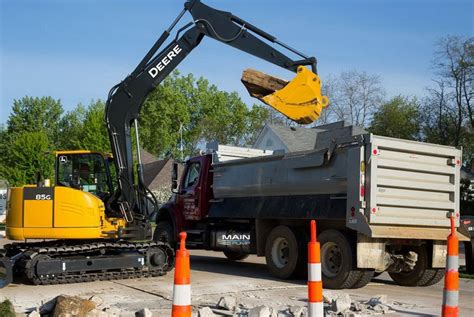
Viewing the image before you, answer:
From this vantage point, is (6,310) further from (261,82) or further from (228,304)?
(261,82)

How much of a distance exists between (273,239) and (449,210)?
11.2 feet

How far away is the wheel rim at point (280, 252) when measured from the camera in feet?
41.0

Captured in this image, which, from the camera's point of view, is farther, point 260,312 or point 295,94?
point 295,94

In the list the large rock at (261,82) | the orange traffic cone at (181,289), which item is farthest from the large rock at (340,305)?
the large rock at (261,82)

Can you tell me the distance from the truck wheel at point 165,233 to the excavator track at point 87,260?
89.5 inches

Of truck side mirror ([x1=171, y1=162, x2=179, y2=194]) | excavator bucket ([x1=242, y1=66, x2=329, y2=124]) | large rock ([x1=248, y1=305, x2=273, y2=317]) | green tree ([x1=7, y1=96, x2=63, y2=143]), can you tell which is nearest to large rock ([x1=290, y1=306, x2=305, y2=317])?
large rock ([x1=248, y1=305, x2=273, y2=317])

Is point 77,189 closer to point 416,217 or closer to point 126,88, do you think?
point 126,88

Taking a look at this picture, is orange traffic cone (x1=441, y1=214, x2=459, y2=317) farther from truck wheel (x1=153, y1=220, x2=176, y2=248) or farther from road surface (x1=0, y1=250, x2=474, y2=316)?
truck wheel (x1=153, y1=220, x2=176, y2=248)

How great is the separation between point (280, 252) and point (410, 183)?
316 centimetres

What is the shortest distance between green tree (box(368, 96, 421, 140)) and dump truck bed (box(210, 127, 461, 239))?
117 ft

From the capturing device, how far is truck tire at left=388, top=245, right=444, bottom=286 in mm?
11773

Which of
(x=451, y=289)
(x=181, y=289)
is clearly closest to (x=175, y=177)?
(x=451, y=289)

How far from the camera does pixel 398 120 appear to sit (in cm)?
4931

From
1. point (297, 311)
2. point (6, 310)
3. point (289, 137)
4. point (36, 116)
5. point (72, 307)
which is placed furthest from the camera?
point (36, 116)
